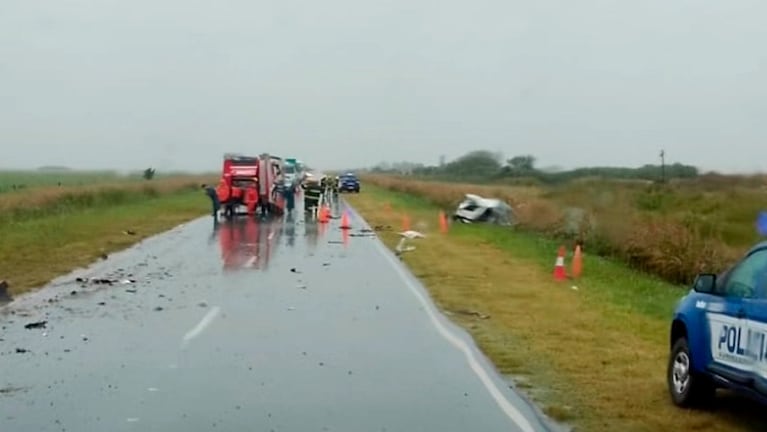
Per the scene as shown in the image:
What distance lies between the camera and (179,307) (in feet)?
52.2

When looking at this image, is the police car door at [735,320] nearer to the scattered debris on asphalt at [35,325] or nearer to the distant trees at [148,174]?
the scattered debris on asphalt at [35,325]

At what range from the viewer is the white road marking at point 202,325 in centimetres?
1295

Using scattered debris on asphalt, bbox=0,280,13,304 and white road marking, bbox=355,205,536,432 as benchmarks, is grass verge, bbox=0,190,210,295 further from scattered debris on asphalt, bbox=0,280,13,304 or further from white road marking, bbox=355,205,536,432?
white road marking, bbox=355,205,536,432

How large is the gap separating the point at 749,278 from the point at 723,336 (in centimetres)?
52

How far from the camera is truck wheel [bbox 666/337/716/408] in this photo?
9086 mm

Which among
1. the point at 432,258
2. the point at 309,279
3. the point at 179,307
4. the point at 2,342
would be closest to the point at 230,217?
the point at 432,258

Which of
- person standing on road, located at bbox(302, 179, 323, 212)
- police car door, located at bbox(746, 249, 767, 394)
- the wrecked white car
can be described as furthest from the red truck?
police car door, located at bbox(746, 249, 767, 394)

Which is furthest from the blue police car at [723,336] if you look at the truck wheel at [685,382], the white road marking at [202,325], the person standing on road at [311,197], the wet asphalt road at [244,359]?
the person standing on road at [311,197]

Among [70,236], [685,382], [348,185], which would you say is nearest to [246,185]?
[70,236]

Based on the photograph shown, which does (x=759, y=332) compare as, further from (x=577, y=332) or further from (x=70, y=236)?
(x=70, y=236)

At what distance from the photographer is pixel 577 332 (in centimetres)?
1388

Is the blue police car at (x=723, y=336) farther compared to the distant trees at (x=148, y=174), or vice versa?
the distant trees at (x=148, y=174)

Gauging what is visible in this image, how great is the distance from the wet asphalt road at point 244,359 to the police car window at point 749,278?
1.87 metres

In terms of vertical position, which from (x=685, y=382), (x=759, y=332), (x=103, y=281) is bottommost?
(x=103, y=281)
